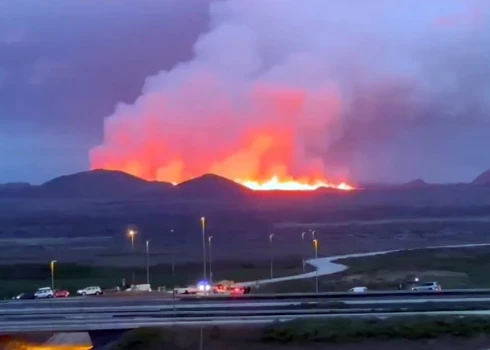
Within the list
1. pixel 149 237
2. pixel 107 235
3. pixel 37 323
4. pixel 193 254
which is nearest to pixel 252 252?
pixel 193 254

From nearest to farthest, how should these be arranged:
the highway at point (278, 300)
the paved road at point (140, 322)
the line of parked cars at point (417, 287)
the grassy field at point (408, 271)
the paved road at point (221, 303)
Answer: the paved road at point (140, 322)
the paved road at point (221, 303)
the highway at point (278, 300)
the line of parked cars at point (417, 287)
the grassy field at point (408, 271)

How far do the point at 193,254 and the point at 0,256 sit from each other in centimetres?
3131

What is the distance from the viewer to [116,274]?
119250mm

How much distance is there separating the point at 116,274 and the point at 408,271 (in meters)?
35.5

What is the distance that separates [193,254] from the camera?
159000mm

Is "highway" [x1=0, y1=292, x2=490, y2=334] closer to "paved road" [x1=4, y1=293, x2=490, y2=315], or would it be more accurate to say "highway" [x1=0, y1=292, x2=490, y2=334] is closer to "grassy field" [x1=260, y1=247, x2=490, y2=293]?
"paved road" [x1=4, y1=293, x2=490, y2=315]

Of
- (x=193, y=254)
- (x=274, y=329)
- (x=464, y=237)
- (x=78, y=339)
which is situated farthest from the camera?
(x=464, y=237)

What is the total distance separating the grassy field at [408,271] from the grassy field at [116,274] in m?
9.78

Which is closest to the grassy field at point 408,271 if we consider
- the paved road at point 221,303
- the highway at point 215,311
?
the paved road at point 221,303

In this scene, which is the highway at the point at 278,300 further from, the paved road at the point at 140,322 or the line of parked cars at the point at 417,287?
the line of parked cars at the point at 417,287

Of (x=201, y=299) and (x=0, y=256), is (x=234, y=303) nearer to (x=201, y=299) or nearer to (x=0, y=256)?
(x=201, y=299)

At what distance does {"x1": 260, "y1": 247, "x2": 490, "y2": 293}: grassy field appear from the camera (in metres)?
86.9

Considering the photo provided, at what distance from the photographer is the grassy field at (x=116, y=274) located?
104125 millimetres

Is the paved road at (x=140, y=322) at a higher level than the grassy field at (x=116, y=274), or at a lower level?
lower
